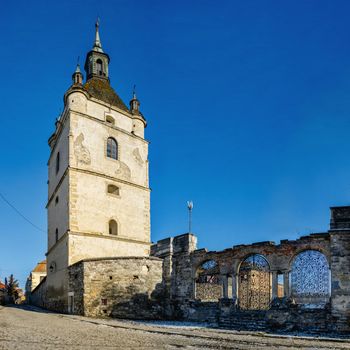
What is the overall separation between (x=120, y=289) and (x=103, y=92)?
15.2 meters

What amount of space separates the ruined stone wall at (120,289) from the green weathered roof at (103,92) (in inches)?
501

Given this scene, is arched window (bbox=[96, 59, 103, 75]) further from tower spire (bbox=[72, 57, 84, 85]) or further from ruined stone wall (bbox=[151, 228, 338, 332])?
ruined stone wall (bbox=[151, 228, 338, 332])

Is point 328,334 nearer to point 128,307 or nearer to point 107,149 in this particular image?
point 128,307

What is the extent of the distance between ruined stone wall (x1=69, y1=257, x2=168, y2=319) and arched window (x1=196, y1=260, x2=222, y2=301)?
2.11 m

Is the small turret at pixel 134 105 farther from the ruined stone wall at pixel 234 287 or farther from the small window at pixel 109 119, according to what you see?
the ruined stone wall at pixel 234 287

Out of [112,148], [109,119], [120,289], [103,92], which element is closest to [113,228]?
[112,148]

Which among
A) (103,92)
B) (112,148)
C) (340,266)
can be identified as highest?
(103,92)

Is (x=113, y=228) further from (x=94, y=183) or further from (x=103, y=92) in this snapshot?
(x=103, y=92)

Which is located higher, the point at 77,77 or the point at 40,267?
the point at 77,77

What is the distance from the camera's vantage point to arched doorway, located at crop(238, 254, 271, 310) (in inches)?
670

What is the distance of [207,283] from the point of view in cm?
2041

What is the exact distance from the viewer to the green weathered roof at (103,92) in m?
26.7

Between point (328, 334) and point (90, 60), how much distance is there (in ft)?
87.2

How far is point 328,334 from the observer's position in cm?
1240
